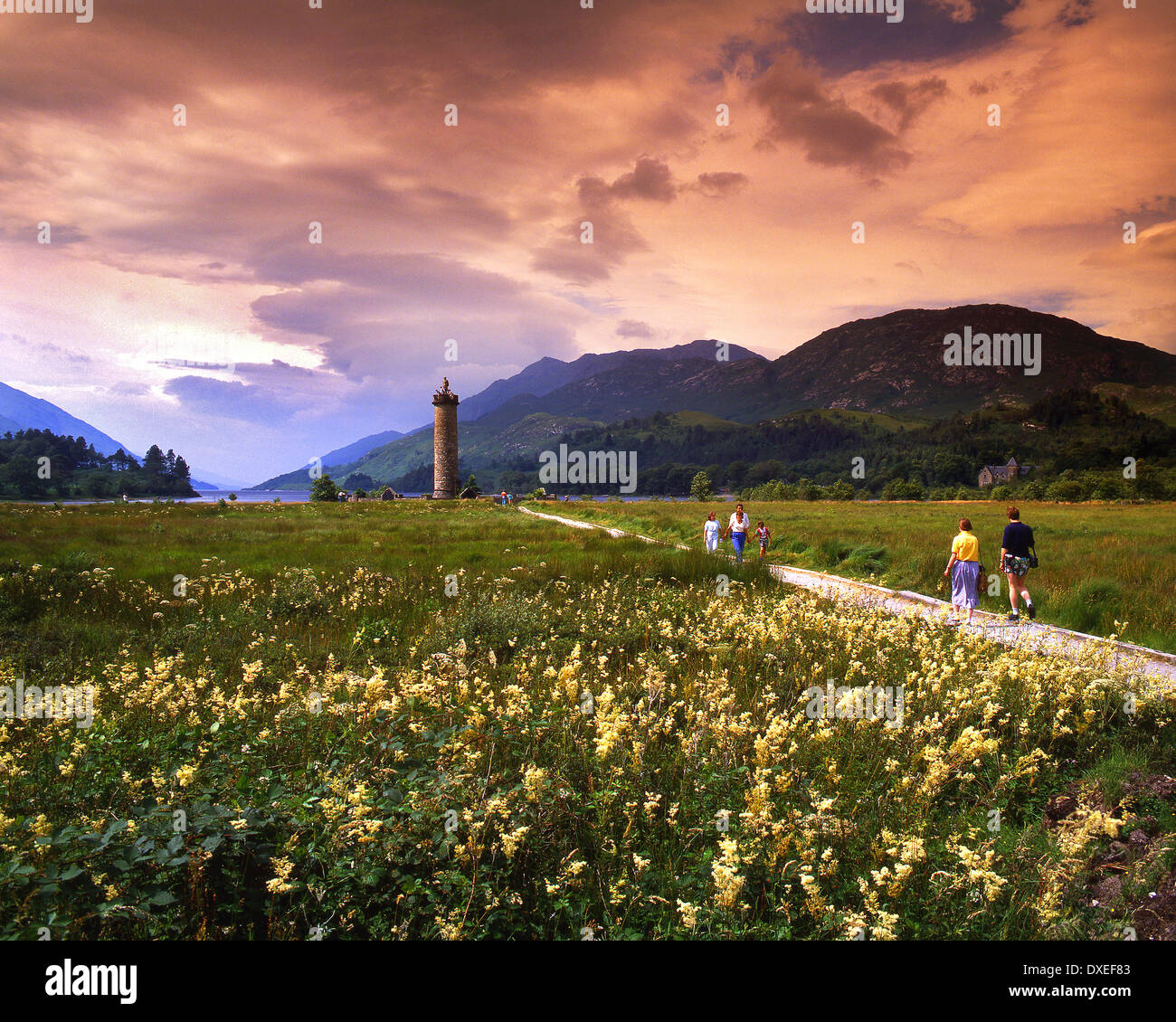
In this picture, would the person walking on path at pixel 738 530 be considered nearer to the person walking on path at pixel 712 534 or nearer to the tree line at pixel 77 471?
the person walking on path at pixel 712 534

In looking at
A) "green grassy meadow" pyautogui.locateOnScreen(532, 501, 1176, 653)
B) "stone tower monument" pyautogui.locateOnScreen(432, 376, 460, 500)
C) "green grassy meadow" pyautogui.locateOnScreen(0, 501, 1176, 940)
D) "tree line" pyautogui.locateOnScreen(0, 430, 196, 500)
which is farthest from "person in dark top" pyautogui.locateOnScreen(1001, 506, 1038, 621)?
"stone tower monument" pyautogui.locateOnScreen(432, 376, 460, 500)

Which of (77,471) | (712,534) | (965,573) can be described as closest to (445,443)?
Answer: (77,471)

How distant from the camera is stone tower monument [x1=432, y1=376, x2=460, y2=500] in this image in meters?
94.7

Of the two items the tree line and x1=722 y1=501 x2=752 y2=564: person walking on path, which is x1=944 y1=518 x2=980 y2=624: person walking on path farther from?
the tree line

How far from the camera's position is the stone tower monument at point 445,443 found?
94.7 m

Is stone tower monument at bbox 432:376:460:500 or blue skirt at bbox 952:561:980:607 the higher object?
stone tower monument at bbox 432:376:460:500

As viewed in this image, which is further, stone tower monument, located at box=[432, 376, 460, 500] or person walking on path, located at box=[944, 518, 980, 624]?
Result: stone tower monument, located at box=[432, 376, 460, 500]

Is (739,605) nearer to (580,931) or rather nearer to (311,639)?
(311,639)

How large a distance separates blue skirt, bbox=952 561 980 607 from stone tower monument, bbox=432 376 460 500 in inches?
3449

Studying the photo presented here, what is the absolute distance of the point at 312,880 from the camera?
2975mm

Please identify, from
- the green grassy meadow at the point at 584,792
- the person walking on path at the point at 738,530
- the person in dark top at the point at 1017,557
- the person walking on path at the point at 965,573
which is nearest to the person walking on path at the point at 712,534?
the person walking on path at the point at 738,530

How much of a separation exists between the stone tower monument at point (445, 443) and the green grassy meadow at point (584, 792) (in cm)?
8794
